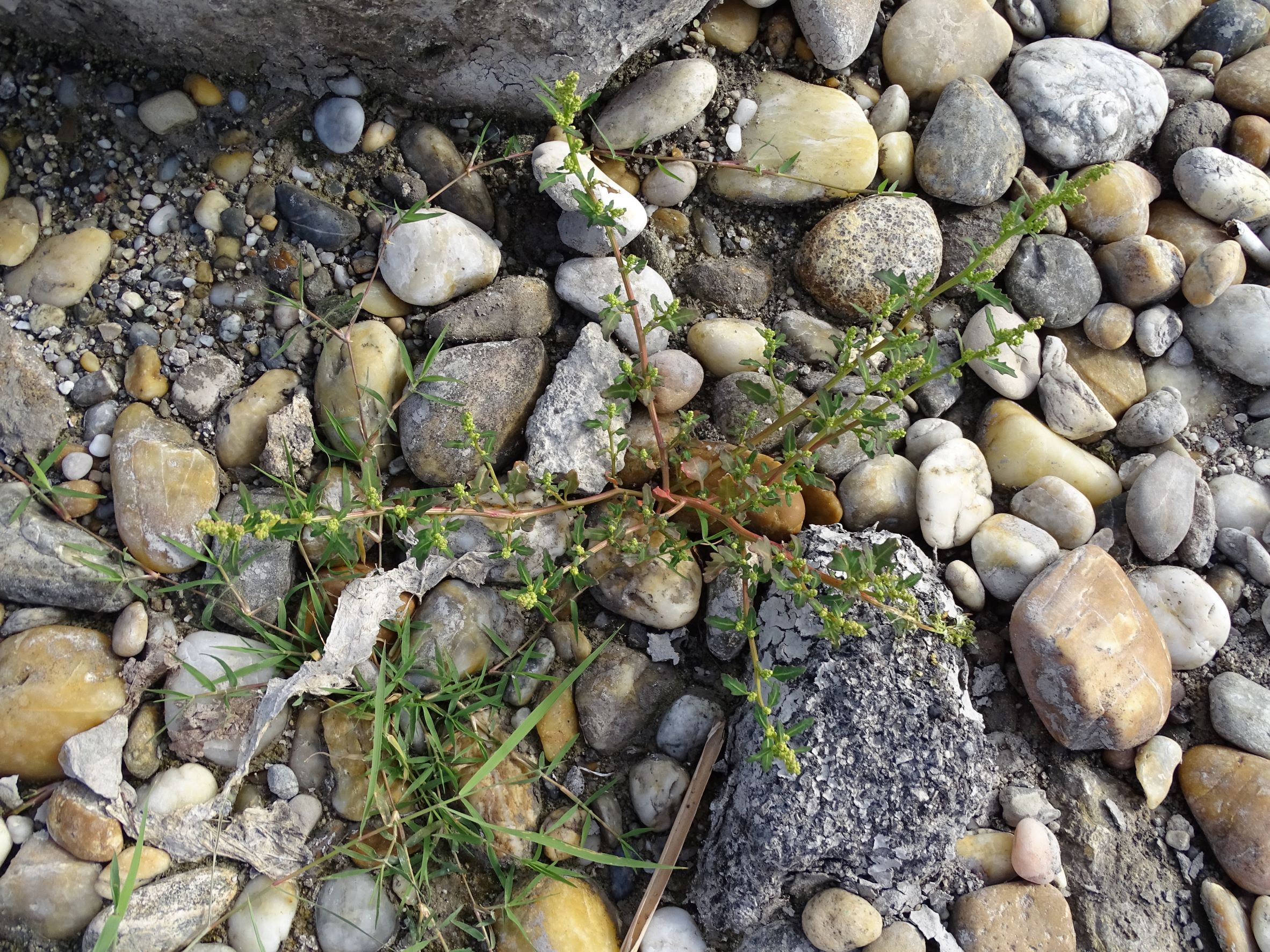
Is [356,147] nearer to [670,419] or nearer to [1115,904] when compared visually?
[670,419]

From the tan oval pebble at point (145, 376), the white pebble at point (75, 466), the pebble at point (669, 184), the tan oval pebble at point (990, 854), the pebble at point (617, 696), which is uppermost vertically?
the pebble at point (669, 184)

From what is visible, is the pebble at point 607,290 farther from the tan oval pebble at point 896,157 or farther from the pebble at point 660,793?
the pebble at point 660,793

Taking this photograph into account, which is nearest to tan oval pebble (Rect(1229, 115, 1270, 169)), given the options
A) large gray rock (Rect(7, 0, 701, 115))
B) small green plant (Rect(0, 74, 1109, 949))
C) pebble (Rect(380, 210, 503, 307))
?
small green plant (Rect(0, 74, 1109, 949))

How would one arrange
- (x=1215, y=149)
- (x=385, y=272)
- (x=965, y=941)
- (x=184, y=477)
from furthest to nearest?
(x=1215, y=149) → (x=385, y=272) → (x=184, y=477) → (x=965, y=941)

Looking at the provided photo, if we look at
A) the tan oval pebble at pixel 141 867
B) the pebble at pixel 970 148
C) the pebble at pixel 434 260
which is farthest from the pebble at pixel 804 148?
the tan oval pebble at pixel 141 867

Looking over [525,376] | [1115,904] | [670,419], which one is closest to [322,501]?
[525,376]

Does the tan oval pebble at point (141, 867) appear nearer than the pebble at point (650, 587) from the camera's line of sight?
Yes

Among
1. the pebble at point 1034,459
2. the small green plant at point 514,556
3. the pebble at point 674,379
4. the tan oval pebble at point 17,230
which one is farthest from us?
the pebble at point 1034,459
